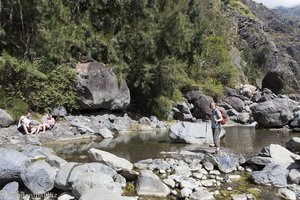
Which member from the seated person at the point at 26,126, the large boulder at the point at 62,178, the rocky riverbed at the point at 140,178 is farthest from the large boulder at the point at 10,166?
the seated person at the point at 26,126

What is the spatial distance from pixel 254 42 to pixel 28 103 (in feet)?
225

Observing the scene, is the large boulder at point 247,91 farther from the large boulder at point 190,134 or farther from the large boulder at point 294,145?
the large boulder at point 294,145

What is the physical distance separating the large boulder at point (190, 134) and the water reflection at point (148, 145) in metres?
0.54

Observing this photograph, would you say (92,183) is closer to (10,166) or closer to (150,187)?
(150,187)

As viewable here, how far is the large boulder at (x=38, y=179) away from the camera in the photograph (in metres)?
10.9

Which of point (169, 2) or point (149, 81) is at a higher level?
point (169, 2)

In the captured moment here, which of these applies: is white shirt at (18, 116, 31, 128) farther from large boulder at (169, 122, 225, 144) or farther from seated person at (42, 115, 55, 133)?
large boulder at (169, 122, 225, 144)

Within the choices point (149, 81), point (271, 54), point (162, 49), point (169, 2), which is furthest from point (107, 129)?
point (271, 54)

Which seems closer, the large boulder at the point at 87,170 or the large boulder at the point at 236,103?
the large boulder at the point at 87,170

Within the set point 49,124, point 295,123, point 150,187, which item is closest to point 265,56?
point 295,123

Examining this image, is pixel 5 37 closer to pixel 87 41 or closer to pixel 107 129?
pixel 87 41

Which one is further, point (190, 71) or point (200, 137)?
point (190, 71)

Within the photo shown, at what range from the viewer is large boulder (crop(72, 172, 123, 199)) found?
10.2m

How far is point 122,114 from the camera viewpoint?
92.3ft
